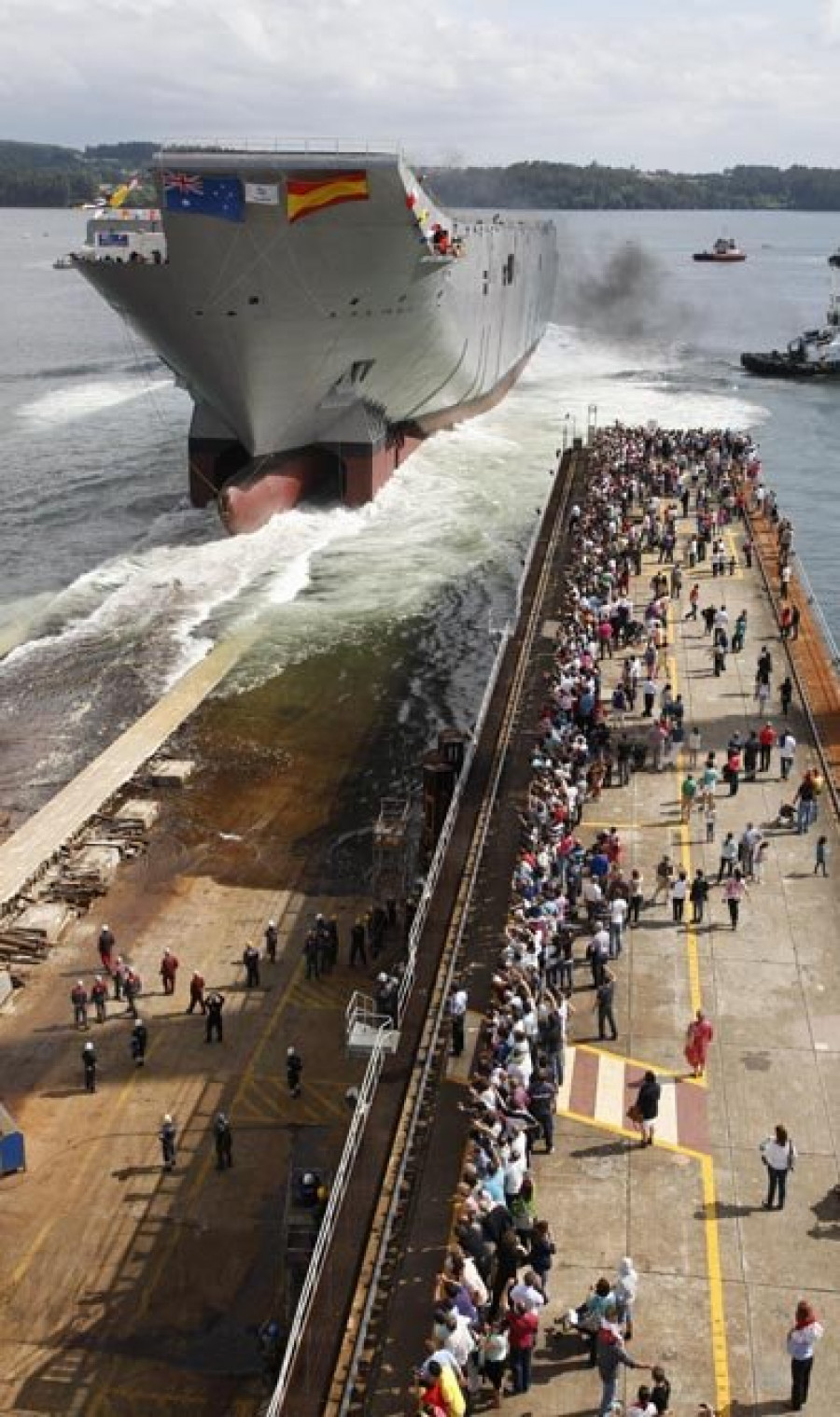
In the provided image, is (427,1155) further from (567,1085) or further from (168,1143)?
(168,1143)

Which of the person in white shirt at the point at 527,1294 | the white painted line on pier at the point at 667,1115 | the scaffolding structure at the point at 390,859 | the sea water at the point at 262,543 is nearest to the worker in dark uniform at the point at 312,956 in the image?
the scaffolding structure at the point at 390,859

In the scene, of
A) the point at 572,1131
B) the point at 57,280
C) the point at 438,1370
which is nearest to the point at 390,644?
the point at 572,1131

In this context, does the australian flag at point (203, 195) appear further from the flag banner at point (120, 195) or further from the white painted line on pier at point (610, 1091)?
the white painted line on pier at point (610, 1091)

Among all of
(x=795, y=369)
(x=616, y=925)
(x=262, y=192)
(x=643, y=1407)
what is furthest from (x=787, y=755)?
(x=795, y=369)

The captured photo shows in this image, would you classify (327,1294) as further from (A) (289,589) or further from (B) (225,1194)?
(A) (289,589)

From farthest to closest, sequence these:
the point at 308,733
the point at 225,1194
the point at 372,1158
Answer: the point at 308,733 < the point at 225,1194 < the point at 372,1158

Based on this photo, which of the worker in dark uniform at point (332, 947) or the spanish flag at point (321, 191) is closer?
the worker in dark uniform at point (332, 947)
